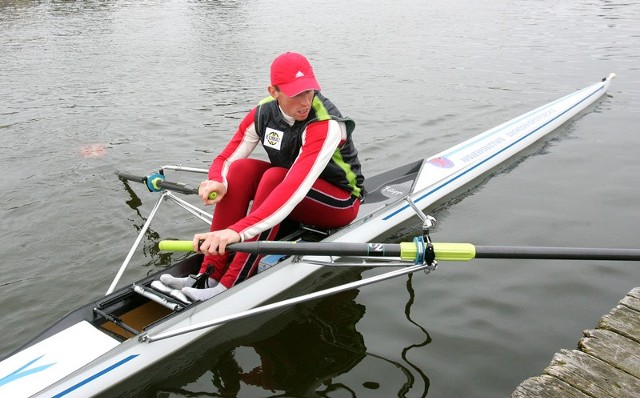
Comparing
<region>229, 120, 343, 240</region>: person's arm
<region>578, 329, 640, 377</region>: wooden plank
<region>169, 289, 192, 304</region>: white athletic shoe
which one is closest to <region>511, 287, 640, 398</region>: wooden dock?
<region>578, 329, 640, 377</region>: wooden plank

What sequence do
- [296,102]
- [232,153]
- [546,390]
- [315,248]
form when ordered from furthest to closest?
[232,153], [296,102], [315,248], [546,390]

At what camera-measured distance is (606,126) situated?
936 centimetres

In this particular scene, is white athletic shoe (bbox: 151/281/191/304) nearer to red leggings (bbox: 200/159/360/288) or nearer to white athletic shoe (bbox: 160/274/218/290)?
white athletic shoe (bbox: 160/274/218/290)

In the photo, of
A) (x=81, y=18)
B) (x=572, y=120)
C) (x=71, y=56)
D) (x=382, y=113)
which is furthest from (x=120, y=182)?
(x=81, y=18)

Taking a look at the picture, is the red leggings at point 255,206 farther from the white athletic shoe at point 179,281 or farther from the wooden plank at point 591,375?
the wooden plank at point 591,375

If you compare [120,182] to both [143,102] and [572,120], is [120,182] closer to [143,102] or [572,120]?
[143,102]

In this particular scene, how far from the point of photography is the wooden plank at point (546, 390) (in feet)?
10.7

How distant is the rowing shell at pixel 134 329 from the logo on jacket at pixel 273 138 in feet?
3.25

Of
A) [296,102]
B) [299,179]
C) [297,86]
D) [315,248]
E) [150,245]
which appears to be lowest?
[150,245]

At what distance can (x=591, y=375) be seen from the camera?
340 centimetres

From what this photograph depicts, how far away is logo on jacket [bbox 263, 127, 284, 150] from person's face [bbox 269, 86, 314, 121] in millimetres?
359

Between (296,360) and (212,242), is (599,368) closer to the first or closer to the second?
(296,360)

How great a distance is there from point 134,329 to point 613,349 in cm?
331

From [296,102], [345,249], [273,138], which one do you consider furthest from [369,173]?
[345,249]
